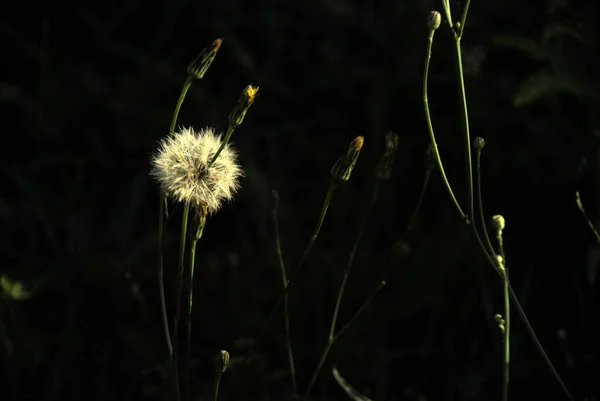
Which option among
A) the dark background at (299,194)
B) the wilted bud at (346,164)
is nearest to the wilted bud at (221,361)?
the wilted bud at (346,164)

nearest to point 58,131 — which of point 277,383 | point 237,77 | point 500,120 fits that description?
point 237,77

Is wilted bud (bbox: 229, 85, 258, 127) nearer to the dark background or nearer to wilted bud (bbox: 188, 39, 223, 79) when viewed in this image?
wilted bud (bbox: 188, 39, 223, 79)

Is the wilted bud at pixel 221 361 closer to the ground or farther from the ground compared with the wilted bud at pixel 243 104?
closer to the ground

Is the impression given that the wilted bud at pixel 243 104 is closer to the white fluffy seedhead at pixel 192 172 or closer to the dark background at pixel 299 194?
the white fluffy seedhead at pixel 192 172

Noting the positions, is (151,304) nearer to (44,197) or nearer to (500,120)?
(44,197)

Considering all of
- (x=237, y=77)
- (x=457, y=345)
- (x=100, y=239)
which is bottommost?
(x=457, y=345)

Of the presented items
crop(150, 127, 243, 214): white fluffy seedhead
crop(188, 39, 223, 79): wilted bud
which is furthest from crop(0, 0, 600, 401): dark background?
crop(188, 39, 223, 79): wilted bud
